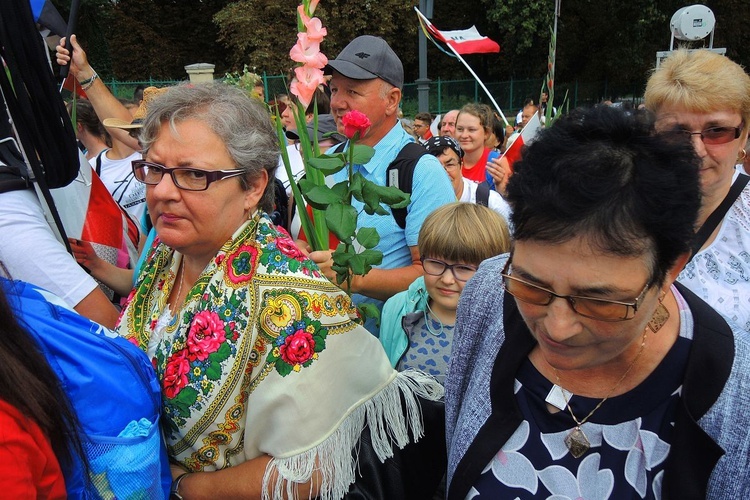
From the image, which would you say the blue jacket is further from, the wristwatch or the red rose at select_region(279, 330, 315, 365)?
the wristwatch

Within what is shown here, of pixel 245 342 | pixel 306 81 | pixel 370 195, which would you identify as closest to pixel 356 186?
pixel 370 195

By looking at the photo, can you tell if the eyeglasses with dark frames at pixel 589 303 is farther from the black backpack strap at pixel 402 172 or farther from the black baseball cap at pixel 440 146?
the black baseball cap at pixel 440 146

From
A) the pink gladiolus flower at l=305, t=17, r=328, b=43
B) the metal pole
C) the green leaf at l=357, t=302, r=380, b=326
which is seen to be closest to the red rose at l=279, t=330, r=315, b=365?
the green leaf at l=357, t=302, r=380, b=326

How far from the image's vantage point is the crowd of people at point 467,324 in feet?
3.79

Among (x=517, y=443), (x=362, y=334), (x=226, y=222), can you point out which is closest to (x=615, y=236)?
(x=517, y=443)

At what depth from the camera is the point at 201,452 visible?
1.58m

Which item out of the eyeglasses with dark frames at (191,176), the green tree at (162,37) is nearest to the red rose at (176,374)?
the eyeglasses with dark frames at (191,176)

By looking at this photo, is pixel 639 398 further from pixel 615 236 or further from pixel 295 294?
pixel 295 294

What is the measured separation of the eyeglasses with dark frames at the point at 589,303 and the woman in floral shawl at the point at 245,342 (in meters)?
0.54

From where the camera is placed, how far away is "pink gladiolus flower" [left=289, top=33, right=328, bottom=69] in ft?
5.93

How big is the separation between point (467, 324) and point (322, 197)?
0.58 metres

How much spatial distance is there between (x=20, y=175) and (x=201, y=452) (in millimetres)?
973

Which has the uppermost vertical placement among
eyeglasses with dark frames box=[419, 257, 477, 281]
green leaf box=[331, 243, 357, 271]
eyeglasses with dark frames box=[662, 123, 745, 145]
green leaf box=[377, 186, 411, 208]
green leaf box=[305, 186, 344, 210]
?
eyeglasses with dark frames box=[662, 123, 745, 145]

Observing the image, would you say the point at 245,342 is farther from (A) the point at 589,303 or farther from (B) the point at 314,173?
(A) the point at 589,303
